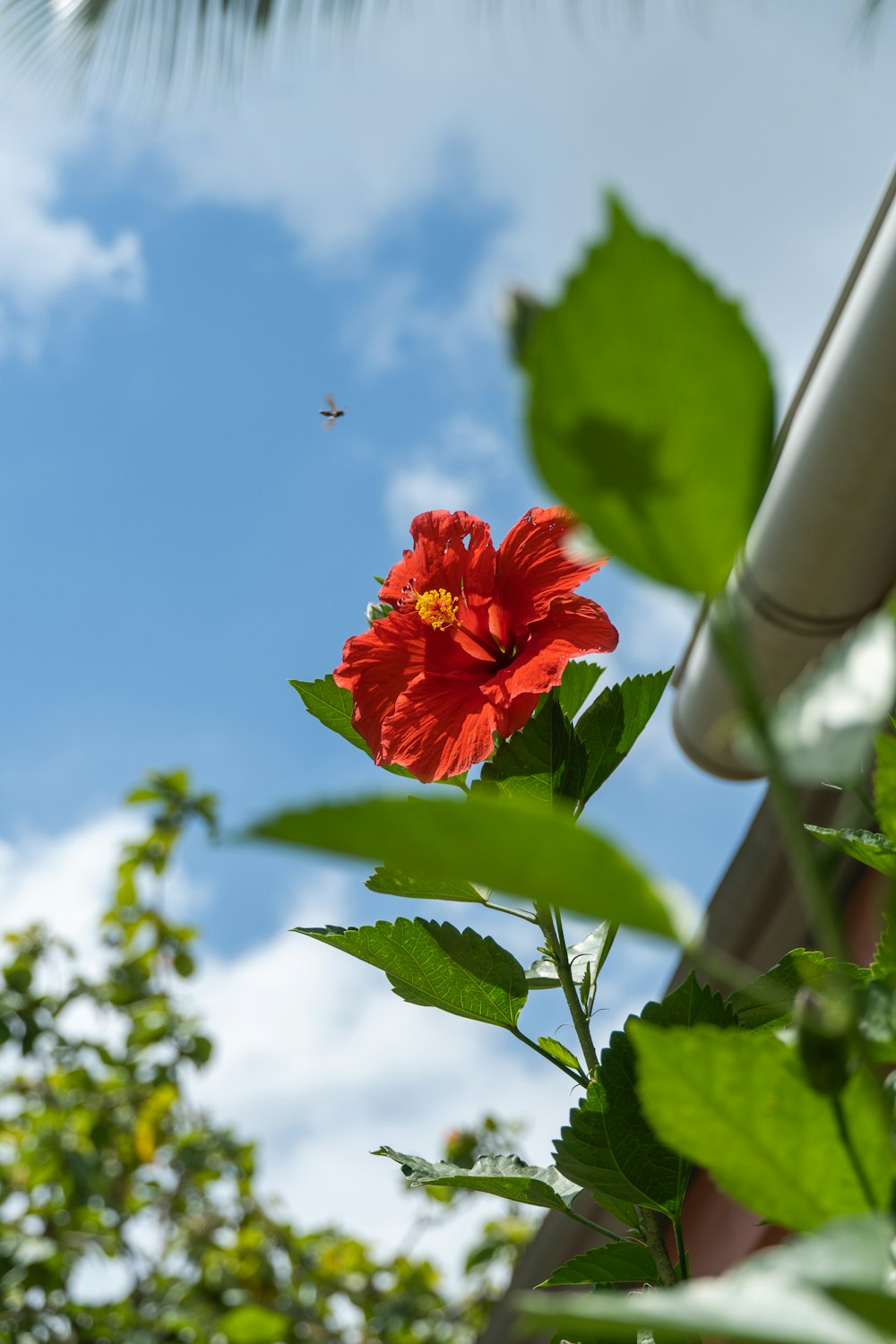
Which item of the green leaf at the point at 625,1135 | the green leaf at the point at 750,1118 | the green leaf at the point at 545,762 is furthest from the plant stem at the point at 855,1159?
the green leaf at the point at 545,762

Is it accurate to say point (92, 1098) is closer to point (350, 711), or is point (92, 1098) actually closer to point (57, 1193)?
point (57, 1193)

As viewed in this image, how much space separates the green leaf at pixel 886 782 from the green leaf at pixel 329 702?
1.39 feet

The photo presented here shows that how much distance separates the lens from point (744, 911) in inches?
67.6

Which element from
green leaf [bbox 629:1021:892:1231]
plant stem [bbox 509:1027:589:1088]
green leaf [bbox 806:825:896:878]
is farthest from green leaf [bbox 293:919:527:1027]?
green leaf [bbox 629:1021:892:1231]

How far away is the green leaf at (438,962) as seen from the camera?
63 cm

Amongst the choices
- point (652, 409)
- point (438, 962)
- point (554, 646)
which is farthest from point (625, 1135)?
point (652, 409)

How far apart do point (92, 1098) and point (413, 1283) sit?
128 cm

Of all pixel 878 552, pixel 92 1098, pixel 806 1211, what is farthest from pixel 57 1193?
pixel 806 1211

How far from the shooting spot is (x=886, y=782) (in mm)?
371

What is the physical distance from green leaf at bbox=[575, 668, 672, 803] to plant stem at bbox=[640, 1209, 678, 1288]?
0.72ft

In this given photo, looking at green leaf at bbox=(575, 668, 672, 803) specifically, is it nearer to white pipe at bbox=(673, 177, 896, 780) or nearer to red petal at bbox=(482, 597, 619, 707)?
red petal at bbox=(482, 597, 619, 707)

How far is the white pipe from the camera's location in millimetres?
1645

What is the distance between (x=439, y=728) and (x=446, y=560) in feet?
0.39

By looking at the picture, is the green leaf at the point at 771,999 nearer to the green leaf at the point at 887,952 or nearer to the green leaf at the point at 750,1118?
the green leaf at the point at 887,952
